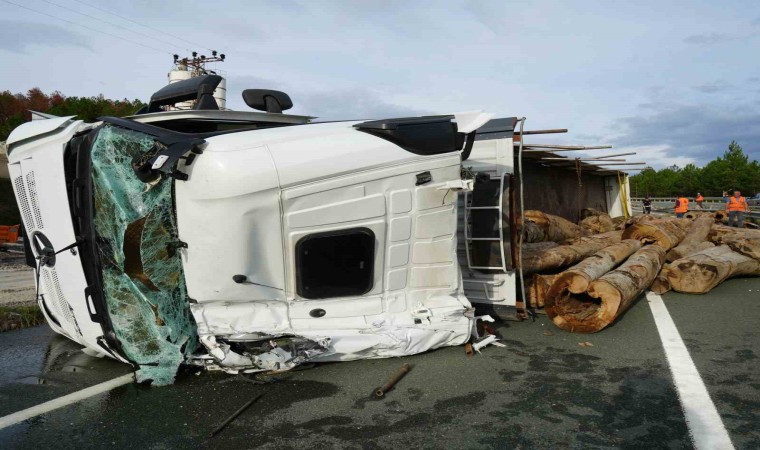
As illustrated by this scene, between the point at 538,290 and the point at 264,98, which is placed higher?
the point at 264,98

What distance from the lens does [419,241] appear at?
4672mm

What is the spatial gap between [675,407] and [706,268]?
448 cm

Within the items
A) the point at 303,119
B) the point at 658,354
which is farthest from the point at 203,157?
the point at 658,354

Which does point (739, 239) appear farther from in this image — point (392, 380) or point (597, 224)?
point (392, 380)

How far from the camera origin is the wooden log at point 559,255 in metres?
6.68

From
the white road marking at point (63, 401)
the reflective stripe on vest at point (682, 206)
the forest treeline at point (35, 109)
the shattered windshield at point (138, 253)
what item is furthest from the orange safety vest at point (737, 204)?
the forest treeline at point (35, 109)

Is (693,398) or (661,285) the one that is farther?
(661,285)

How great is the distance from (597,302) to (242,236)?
3.98m

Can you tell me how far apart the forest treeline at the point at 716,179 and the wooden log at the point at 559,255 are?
208 feet

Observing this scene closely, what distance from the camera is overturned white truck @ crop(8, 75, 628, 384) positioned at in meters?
3.99

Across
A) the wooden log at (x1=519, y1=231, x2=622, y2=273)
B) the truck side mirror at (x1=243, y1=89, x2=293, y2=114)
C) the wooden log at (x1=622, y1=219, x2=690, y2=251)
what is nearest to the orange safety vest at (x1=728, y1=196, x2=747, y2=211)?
the wooden log at (x1=622, y1=219, x2=690, y2=251)

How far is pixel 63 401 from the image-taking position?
3840mm

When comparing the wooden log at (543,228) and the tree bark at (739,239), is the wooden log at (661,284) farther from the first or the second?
the tree bark at (739,239)

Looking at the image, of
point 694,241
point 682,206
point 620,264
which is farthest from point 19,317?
point 682,206
